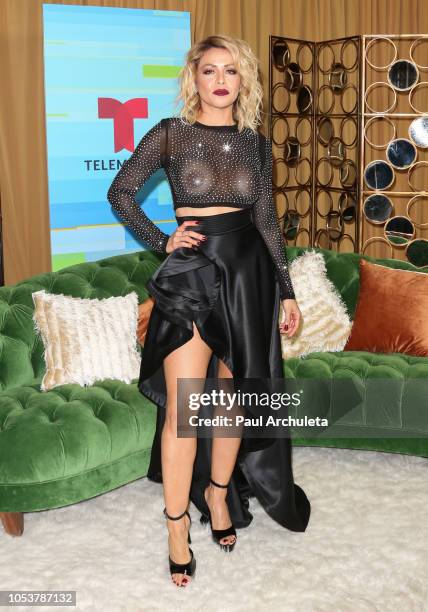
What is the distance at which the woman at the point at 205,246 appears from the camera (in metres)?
2.39

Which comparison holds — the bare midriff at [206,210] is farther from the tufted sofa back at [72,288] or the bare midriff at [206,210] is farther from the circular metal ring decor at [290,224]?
the circular metal ring decor at [290,224]

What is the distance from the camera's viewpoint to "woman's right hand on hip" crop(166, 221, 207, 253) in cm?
238

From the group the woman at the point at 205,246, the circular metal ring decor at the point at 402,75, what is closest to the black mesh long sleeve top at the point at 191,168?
the woman at the point at 205,246

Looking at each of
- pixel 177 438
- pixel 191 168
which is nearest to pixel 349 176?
pixel 191 168

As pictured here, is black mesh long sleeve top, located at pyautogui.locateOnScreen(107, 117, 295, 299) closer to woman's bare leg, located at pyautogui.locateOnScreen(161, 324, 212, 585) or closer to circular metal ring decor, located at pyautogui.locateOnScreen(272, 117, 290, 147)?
woman's bare leg, located at pyautogui.locateOnScreen(161, 324, 212, 585)

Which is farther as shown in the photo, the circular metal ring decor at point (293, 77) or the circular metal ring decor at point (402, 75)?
the circular metal ring decor at point (293, 77)

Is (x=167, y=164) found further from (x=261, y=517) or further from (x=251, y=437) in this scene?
(x=261, y=517)

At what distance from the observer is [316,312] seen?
3.68 metres

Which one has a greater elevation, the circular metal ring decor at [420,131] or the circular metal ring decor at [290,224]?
the circular metal ring decor at [420,131]

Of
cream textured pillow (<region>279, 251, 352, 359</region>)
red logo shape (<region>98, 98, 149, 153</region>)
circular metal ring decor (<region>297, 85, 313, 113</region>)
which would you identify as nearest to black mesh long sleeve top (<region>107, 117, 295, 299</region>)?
cream textured pillow (<region>279, 251, 352, 359</region>)

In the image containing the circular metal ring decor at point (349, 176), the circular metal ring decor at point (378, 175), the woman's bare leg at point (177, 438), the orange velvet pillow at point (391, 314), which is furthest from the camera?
the circular metal ring decor at point (349, 176)

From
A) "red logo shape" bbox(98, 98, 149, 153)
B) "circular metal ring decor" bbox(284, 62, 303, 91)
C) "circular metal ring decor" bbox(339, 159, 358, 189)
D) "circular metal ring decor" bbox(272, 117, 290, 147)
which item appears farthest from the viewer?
"circular metal ring decor" bbox(272, 117, 290, 147)

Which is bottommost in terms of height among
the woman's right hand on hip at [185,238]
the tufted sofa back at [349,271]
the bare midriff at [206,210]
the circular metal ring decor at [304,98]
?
the tufted sofa back at [349,271]

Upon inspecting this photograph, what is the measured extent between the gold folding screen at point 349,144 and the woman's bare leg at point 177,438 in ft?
7.29
